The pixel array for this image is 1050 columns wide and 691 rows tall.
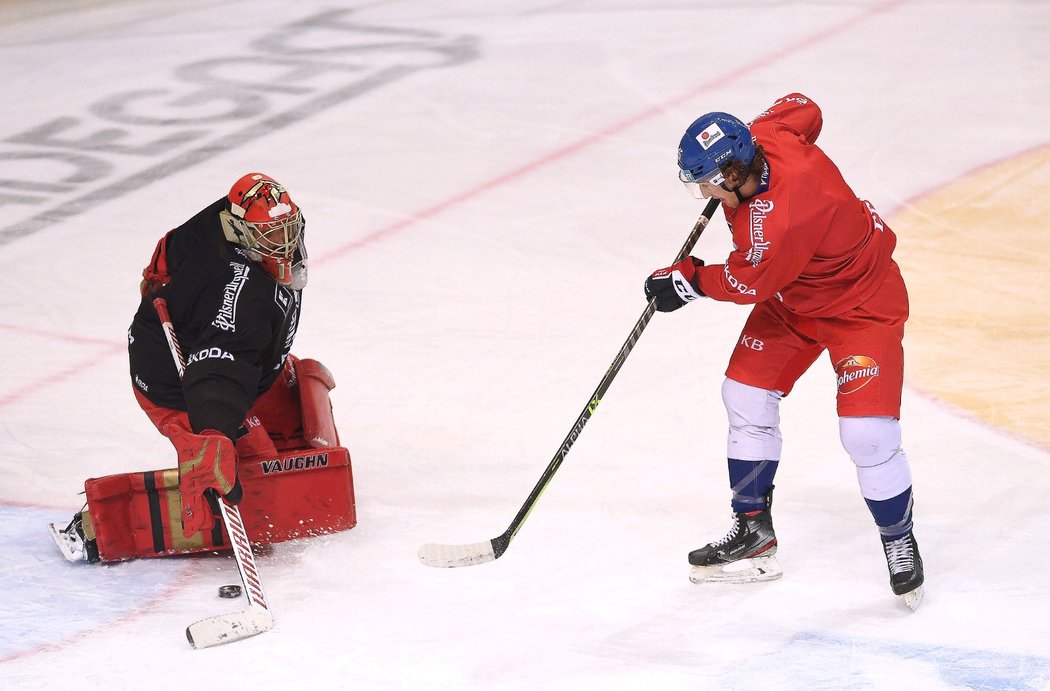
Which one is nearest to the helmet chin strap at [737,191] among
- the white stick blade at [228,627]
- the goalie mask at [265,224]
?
the goalie mask at [265,224]

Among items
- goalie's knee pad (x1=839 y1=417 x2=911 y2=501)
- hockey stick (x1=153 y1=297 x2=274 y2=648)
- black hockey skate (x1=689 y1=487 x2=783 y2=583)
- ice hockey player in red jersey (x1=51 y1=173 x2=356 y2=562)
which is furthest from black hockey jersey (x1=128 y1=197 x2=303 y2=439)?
goalie's knee pad (x1=839 y1=417 x2=911 y2=501)

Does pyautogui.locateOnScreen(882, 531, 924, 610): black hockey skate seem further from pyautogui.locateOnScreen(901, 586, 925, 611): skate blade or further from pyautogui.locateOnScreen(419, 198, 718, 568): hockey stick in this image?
pyautogui.locateOnScreen(419, 198, 718, 568): hockey stick

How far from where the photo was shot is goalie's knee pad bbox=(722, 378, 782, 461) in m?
3.52

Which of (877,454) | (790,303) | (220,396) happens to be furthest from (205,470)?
(877,454)

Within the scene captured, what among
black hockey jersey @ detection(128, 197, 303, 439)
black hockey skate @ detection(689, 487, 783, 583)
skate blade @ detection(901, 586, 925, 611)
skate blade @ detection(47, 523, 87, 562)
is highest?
black hockey jersey @ detection(128, 197, 303, 439)

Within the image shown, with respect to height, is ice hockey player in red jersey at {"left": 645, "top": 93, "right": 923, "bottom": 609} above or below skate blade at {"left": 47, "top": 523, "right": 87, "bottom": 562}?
above

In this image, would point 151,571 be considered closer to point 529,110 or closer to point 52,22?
point 529,110

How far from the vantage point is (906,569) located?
3.39 meters

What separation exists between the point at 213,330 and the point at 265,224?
11.0 inches

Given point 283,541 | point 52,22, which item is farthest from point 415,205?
point 52,22

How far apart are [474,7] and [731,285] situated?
217 inches

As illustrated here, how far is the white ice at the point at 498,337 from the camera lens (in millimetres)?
3336

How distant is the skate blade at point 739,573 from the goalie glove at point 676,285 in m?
0.67

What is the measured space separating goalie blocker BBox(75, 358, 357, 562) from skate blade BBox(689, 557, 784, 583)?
2.95ft
